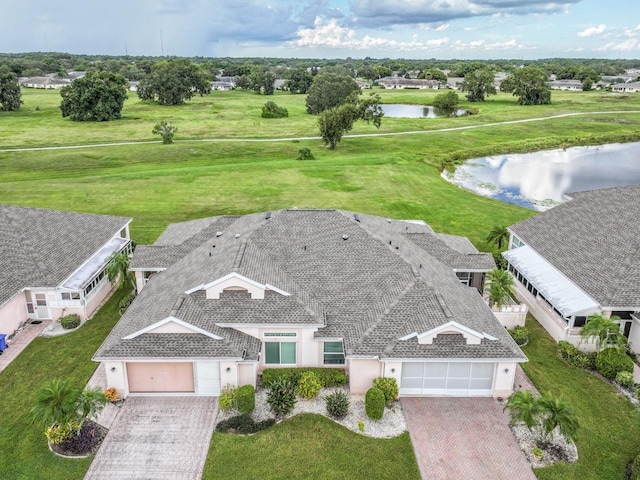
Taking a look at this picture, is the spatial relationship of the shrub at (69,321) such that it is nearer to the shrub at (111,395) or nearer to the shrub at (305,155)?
the shrub at (111,395)

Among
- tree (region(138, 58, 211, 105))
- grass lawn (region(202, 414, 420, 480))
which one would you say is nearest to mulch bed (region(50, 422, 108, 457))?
grass lawn (region(202, 414, 420, 480))

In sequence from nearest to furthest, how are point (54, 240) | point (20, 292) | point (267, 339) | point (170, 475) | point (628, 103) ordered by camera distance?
point (170, 475), point (267, 339), point (20, 292), point (54, 240), point (628, 103)

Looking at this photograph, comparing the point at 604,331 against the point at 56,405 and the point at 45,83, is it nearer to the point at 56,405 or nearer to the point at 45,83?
the point at 56,405

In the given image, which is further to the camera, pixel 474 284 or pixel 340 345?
pixel 474 284

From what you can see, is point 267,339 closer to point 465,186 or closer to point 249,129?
point 465,186

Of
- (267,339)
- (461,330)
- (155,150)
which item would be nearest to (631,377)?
(461,330)

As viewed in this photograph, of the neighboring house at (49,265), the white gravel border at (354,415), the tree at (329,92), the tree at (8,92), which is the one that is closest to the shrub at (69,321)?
the neighboring house at (49,265)

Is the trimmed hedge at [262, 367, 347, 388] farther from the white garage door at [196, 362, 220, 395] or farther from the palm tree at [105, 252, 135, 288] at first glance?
the palm tree at [105, 252, 135, 288]
